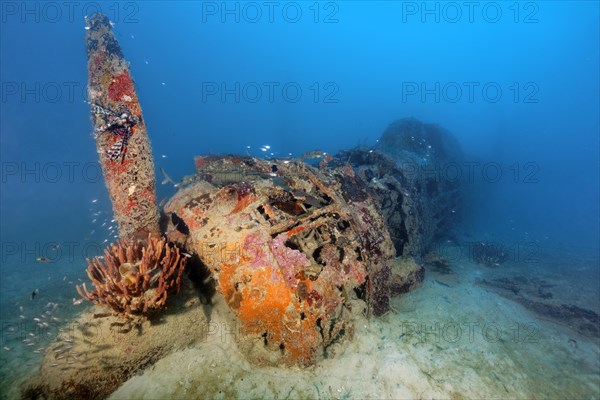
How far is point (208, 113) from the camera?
120 m

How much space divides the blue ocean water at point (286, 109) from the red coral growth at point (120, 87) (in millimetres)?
4029

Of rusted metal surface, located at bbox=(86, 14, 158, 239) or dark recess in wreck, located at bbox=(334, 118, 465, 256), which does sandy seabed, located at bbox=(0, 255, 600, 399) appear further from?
dark recess in wreck, located at bbox=(334, 118, 465, 256)

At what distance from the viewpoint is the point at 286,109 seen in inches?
5502

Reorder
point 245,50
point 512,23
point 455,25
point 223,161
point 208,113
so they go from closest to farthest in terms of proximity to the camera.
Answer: point 223,161
point 208,113
point 245,50
point 512,23
point 455,25

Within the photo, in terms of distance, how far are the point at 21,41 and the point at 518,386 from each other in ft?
263

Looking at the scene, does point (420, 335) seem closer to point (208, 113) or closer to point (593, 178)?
point (593, 178)

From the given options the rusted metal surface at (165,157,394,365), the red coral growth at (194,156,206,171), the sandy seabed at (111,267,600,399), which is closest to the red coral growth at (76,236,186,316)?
the rusted metal surface at (165,157,394,365)

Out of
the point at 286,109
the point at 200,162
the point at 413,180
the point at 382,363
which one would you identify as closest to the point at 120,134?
the point at 200,162

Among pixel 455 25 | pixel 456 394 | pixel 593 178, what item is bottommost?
pixel 593 178

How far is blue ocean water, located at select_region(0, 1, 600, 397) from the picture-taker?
67.3 ft

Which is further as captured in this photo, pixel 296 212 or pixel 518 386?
pixel 296 212

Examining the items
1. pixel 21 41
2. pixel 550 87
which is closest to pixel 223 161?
pixel 21 41

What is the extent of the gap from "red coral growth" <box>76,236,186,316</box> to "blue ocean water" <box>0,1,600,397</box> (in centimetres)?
Answer: 307

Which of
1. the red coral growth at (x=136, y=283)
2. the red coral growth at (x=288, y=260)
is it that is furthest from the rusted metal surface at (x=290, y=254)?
the red coral growth at (x=136, y=283)
